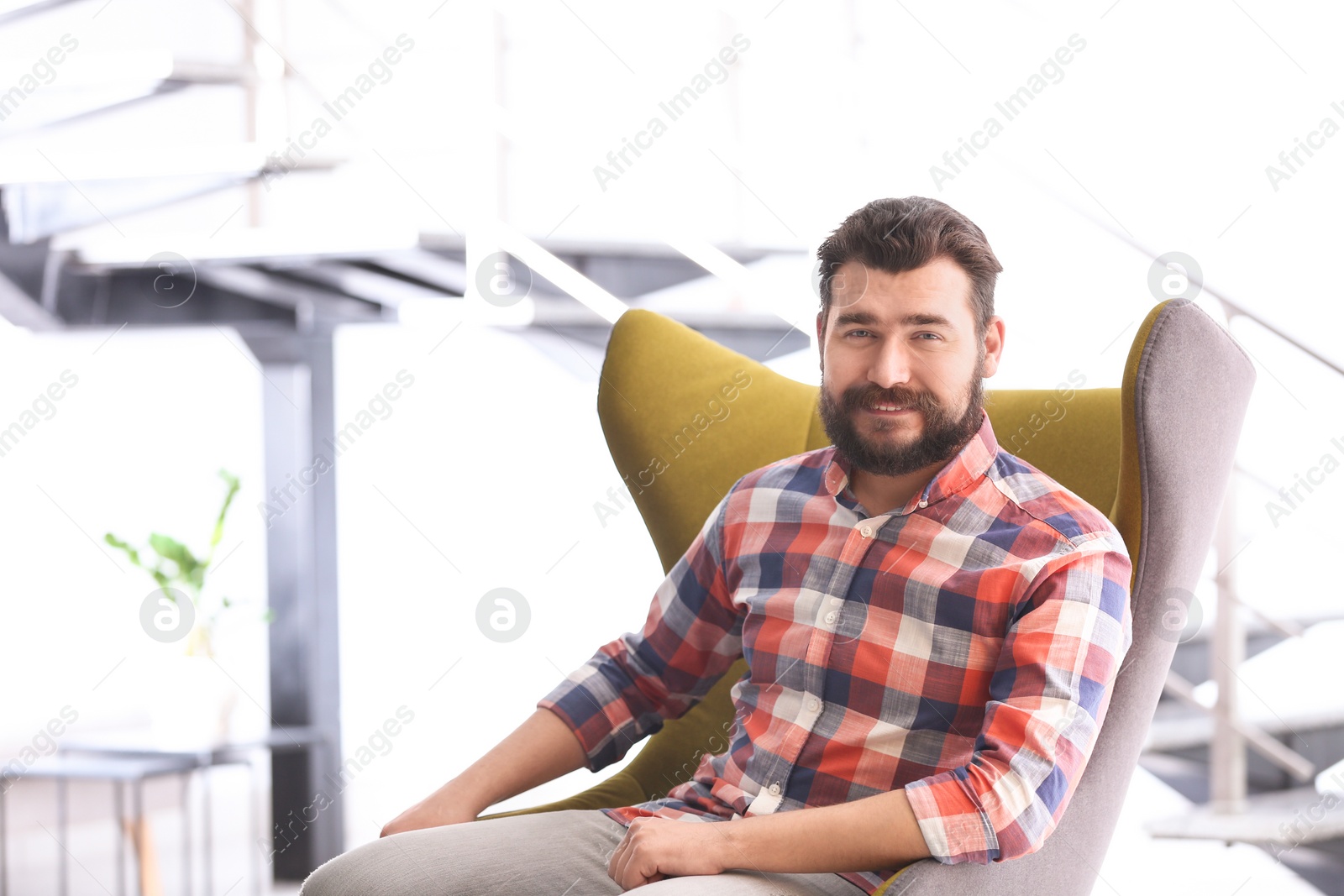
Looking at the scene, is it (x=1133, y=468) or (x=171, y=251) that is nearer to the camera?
(x=1133, y=468)

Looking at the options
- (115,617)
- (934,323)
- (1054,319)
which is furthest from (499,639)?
(934,323)

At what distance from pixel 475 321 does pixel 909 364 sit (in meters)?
1.77

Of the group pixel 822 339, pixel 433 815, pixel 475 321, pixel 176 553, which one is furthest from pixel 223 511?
pixel 822 339

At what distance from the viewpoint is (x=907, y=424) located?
1104 mm

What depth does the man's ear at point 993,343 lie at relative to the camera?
1.15m

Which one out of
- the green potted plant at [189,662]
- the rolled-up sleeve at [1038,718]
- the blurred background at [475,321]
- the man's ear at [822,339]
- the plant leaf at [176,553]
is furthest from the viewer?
the plant leaf at [176,553]

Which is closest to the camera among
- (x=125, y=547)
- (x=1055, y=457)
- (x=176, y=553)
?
(x=1055, y=457)

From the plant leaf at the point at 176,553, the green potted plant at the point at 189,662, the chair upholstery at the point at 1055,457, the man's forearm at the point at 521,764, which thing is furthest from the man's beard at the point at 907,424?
the plant leaf at the point at 176,553

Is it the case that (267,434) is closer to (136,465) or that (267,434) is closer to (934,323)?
(136,465)

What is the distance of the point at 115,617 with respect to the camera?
11.8ft

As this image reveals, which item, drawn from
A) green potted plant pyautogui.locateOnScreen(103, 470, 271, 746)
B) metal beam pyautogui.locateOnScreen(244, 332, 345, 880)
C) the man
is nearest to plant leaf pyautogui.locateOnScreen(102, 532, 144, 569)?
green potted plant pyautogui.locateOnScreen(103, 470, 271, 746)

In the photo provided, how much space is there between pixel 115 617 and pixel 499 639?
133 cm

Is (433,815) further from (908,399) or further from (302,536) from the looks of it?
(302,536)

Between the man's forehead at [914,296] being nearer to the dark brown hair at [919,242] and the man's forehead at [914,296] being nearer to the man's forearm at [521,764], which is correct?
the dark brown hair at [919,242]
